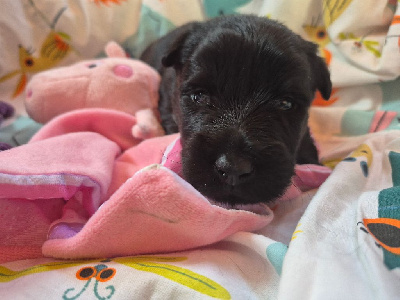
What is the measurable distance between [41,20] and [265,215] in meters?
1.60

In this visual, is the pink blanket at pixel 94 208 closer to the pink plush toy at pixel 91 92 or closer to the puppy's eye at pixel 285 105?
the puppy's eye at pixel 285 105

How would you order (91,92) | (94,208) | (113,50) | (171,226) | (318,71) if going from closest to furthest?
1. (171,226)
2. (94,208)
3. (318,71)
4. (91,92)
5. (113,50)

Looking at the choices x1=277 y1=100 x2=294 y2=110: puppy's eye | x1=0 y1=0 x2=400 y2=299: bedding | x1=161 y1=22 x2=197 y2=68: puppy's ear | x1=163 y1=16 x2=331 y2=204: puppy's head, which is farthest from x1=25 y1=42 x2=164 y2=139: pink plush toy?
x1=277 y1=100 x2=294 y2=110: puppy's eye

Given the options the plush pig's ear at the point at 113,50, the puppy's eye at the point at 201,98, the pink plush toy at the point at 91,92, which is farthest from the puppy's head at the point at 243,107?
the plush pig's ear at the point at 113,50

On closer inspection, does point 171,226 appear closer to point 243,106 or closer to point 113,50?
point 243,106

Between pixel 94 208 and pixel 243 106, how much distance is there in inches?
20.7

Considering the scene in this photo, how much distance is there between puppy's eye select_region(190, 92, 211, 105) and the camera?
1.13m

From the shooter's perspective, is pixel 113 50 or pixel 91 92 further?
pixel 113 50

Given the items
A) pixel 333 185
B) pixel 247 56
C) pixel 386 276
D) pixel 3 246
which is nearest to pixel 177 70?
pixel 247 56

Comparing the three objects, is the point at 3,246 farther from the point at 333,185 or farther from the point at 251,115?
the point at 333,185

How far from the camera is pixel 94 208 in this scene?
1005mm

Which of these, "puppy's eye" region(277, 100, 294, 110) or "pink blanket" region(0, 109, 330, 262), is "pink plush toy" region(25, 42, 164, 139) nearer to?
"pink blanket" region(0, 109, 330, 262)

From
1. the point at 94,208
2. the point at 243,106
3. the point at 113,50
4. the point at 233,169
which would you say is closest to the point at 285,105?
the point at 243,106

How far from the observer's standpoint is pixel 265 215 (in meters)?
1.00
